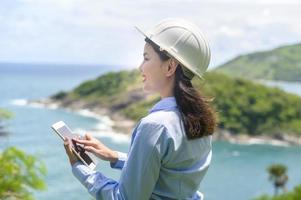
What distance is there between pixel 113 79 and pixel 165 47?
9038 centimetres

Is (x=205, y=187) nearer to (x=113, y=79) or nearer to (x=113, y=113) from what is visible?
(x=113, y=113)

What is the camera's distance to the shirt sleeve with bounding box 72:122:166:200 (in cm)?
166

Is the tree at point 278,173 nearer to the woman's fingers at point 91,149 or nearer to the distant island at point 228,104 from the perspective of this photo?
the distant island at point 228,104

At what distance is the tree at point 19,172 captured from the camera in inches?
309

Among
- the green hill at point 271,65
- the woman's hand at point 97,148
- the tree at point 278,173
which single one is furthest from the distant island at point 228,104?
the green hill at point 271,65

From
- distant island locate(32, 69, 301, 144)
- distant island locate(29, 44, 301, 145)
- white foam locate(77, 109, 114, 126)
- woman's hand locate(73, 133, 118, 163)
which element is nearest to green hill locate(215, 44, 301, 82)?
distant island locate(29, 44, 301, 145)

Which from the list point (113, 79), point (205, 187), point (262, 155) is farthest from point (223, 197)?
point (113, 79)

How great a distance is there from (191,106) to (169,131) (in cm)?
14

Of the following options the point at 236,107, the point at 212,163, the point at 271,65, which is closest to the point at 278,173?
the point at 212,163

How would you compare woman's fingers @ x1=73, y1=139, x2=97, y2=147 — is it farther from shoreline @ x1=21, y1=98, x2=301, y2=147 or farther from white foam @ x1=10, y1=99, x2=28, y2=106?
white foam @ x1=10, y1=99, x2=28, y2=106

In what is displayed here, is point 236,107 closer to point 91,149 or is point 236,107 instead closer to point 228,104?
point 228,104

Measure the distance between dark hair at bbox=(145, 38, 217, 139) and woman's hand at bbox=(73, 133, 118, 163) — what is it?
351 millimetres

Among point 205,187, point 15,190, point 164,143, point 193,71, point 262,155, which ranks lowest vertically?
point 262,155

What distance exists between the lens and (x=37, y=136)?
70.6m
